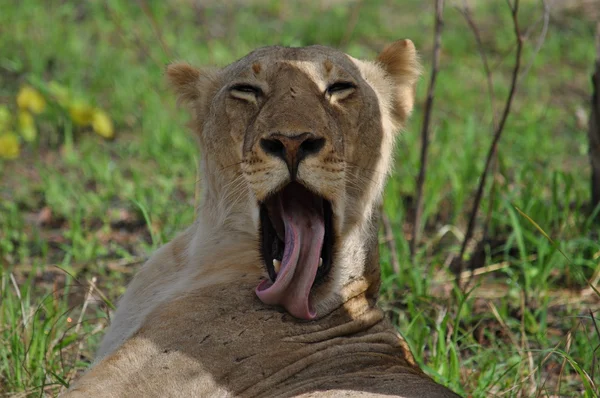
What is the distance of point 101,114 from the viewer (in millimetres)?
6023

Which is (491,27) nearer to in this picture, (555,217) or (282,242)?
(555,217)

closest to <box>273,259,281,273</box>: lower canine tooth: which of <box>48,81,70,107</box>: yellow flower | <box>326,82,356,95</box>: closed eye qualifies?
<box>326,82,356,95</box>: closed eye

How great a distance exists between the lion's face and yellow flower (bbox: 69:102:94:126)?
2718mm

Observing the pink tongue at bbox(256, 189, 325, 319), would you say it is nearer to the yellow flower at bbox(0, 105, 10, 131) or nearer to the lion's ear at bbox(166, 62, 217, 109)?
the lion's ear at bbox(166, 62, 217, 109)

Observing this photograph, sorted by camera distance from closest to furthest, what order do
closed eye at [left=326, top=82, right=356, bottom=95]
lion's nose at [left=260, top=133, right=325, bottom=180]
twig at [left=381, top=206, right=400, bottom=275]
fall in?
lion's nose at [left=260, top=133, right=325, bottom=180] < closed eye at [left=326, top=82, right=356, bottom=95] < twig at [left=381, top=206, right=400, bottom=275]

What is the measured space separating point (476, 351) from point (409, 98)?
108cm

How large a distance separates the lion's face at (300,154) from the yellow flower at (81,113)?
2718 millimetres

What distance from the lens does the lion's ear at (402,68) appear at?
3441 mm

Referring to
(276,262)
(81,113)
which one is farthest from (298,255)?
(81,113)

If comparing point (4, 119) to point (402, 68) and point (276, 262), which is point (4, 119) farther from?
point (276, 262)

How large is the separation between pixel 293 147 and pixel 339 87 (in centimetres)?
50

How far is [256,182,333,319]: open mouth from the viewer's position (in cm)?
281

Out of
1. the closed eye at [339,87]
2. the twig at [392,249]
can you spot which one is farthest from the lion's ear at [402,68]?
the twig at [392,249]

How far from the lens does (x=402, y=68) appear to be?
3467mm
